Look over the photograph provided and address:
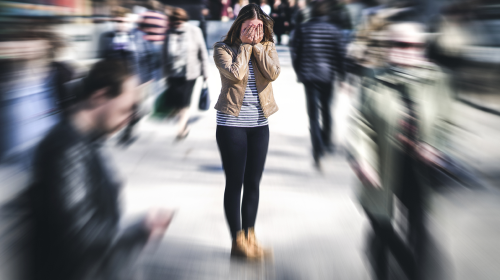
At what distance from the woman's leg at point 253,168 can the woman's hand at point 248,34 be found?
0.53 metres

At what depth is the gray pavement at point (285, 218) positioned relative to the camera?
2721 mm

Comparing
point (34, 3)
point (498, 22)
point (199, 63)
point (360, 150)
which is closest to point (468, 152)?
point (498, 22)

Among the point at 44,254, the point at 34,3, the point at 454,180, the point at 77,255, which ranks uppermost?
the point at 34,3

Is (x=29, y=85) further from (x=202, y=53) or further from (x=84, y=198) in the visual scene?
(x=202, y=53)

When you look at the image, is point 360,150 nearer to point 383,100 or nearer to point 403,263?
point 383,100

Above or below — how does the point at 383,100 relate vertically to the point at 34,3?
below

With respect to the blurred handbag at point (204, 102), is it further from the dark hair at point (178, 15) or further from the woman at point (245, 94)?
the woman at point (245, 94)

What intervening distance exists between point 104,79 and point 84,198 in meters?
0.84

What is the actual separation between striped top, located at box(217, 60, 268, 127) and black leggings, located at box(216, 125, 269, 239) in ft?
0.11

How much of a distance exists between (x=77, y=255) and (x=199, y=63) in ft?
12.9

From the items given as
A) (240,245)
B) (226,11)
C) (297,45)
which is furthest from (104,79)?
(226,11)

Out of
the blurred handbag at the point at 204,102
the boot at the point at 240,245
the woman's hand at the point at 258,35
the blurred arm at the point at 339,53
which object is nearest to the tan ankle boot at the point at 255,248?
the boot at the point at 240,245

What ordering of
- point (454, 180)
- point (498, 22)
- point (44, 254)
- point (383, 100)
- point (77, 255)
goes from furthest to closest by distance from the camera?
point (454, 180), point (498, 22), point (383, 100), point (77, 255), point (44, 254)

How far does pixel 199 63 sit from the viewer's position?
6.03m
